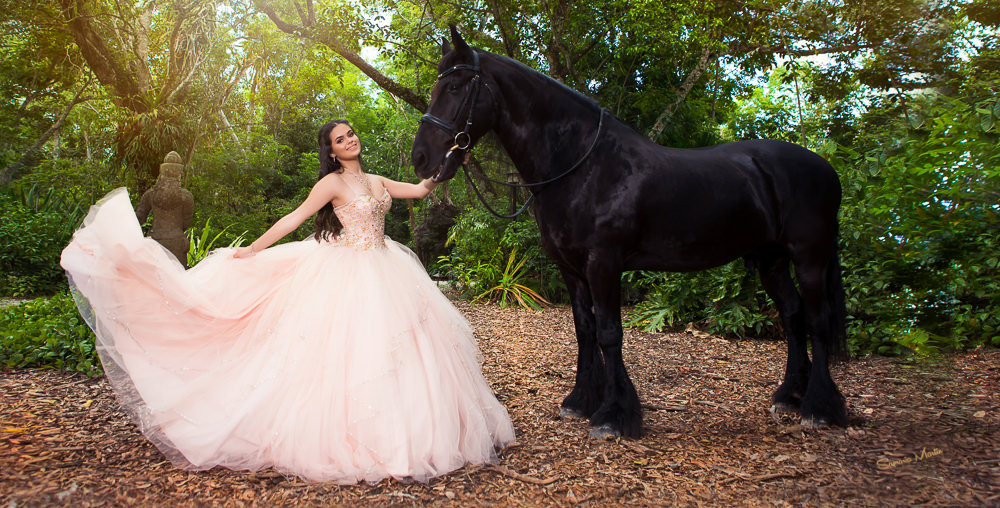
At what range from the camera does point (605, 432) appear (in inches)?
125

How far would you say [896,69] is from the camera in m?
8.33

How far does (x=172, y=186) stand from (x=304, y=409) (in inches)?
181

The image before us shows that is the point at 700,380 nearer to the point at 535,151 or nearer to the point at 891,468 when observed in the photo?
the point at 891,468

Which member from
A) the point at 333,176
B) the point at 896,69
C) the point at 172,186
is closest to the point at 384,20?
the point at 172,186

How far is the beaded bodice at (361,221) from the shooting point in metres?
3.07

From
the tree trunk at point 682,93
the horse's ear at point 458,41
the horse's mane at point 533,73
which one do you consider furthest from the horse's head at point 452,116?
the tree trunk at point 682,93

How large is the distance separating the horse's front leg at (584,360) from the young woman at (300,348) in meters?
0.60

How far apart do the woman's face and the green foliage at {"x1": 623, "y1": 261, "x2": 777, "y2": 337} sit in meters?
4.36

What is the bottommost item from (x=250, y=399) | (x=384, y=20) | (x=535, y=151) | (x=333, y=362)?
(x=250, y=399)

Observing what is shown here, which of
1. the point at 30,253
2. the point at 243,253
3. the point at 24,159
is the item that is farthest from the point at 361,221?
the point at 24,159

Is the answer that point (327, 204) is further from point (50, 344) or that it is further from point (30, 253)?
point (30, 253)

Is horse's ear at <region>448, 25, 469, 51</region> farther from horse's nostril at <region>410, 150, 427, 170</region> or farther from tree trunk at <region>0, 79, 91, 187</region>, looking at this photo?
tree trunk at <region>0, 79, 91, 187</region>

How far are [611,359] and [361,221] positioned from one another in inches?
61.2

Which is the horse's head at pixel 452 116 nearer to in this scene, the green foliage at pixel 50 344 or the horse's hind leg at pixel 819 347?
the horse's hind leg at pixel 819 347
